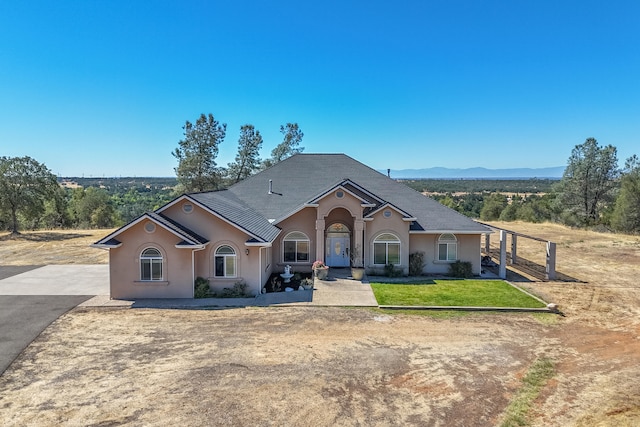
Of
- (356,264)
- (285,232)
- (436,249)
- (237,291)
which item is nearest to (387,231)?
(356,264)

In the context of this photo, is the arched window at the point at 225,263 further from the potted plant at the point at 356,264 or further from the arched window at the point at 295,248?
the potted plant at the point at 356,264

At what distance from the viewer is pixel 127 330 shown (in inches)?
601

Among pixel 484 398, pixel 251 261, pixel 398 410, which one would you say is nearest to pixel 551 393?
pixel 484 398

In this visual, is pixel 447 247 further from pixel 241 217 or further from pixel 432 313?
pixel 241 217

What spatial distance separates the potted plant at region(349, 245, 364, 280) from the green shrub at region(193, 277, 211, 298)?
27.0 feet

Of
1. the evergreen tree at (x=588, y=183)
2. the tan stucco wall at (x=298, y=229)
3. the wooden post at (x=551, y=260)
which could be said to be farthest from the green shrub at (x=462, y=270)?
the evergreen tree at (x=588, y=183)

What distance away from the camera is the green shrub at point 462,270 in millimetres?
24234

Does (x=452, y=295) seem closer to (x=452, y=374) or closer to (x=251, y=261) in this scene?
(x=452, y=374)

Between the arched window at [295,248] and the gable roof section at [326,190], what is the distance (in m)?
1.49

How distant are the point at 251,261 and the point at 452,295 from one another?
10.2m

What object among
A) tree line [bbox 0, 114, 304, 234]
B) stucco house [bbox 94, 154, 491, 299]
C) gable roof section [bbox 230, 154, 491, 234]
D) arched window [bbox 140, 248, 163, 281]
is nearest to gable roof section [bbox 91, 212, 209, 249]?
stucco house [bbox 94, 154, 491, 299]

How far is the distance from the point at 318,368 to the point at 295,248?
44.5 ft

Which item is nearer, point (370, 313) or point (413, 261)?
point (370, 313)

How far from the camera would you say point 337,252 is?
25.9 metres
